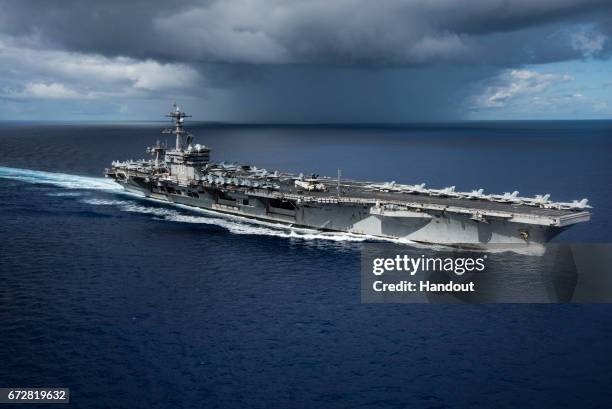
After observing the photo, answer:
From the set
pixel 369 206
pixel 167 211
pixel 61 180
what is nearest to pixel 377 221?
pixel 369 206

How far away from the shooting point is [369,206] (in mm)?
46000

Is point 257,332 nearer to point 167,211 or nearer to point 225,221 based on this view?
point 225,221

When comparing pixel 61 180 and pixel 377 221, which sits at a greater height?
pixel 61 180

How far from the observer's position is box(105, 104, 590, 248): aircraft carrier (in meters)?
40.7

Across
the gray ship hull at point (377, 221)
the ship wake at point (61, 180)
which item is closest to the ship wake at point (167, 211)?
the ship wake at point (61, 180)

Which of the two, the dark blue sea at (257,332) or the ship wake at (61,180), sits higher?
the ship wake at (61,180)

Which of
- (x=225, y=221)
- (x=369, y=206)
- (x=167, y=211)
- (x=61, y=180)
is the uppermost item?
(x=61, y=180)

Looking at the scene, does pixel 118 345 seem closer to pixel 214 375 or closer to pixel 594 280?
pixel 214 375

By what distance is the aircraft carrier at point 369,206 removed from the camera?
40719mm

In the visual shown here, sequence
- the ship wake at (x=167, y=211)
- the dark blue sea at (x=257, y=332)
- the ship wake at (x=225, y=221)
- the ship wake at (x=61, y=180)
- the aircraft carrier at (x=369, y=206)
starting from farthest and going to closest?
the ship wake at (x=61, y=180), the ship wake at (x=167, y=211), the ship wake at (x=225, y=221), the aircraft carrier at (x=369, y=206), the dark blue sea at (x=257, y=332)

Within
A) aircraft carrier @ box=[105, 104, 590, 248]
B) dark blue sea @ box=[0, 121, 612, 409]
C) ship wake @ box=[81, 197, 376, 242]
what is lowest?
dark blue sea @ box=[0, 121, 612, 409]

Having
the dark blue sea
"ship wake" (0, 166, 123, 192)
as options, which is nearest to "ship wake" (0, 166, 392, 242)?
"ship wake" (0, 166, 123, 192)

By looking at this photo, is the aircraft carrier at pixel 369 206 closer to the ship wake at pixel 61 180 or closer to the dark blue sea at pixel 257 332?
the dark blue sea at pixel 257 332

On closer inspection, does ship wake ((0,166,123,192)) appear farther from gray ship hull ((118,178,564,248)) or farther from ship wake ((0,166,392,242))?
gray ship hull ((118,178,564,248))
